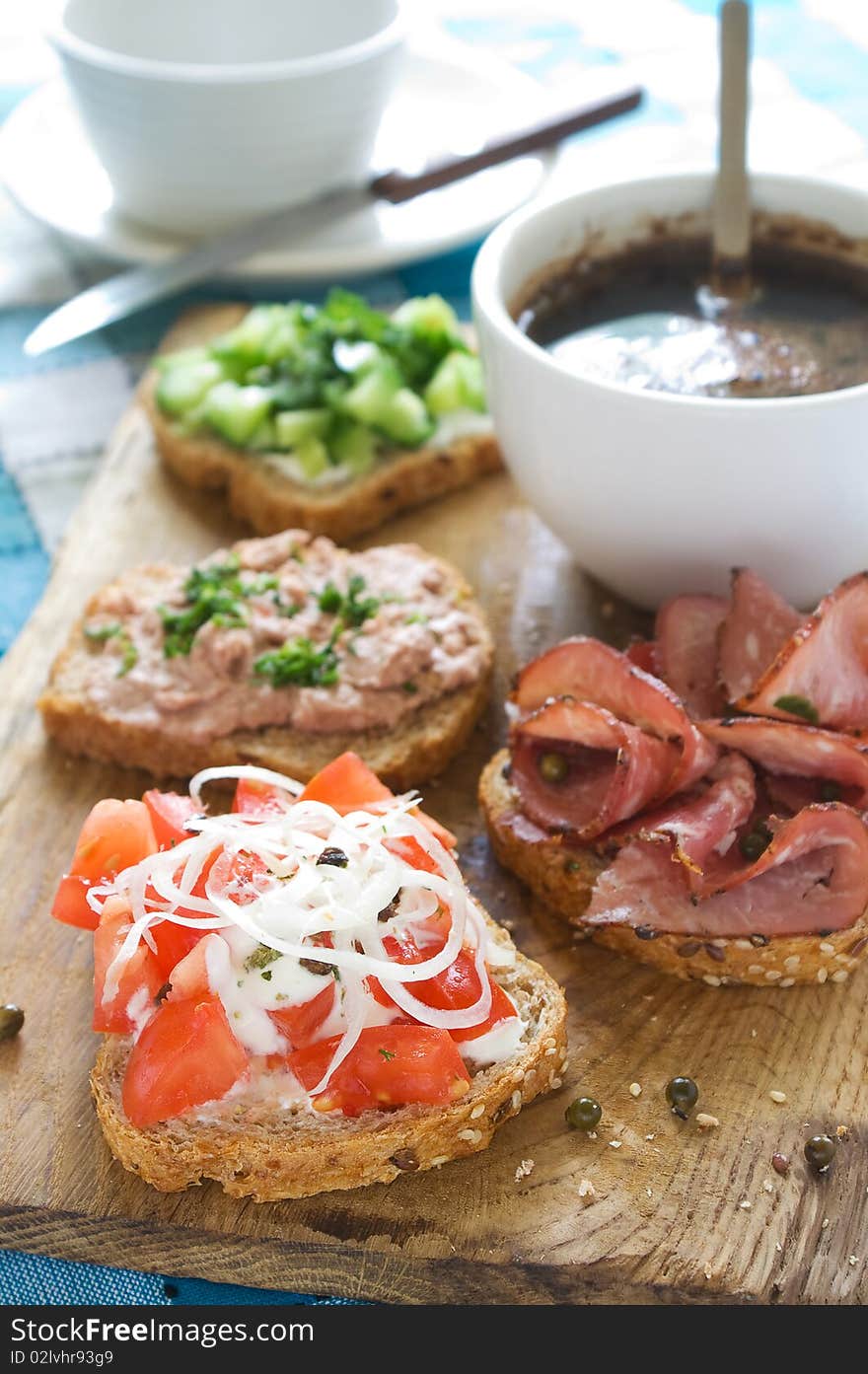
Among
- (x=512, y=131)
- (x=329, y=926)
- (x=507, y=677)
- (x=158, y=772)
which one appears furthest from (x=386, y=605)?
(x=512, y=131)

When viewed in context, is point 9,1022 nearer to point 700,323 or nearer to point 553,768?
point 553,768

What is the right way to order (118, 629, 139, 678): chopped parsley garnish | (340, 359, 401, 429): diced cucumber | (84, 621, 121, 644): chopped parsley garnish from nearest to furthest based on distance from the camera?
(118, 629, 139, 678): chopped parsley garnish, (84, 621, 121, 644): chopped parsley garnish, (340, 359, 401, 429): diced cucumber

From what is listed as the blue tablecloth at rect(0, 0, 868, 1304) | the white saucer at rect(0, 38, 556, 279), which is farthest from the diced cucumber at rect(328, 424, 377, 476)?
the white saucer at rect(0, 38, 556, 279)

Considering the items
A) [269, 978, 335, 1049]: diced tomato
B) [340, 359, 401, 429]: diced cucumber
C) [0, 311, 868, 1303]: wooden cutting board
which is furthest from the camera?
[340, 359, 401, 429]: diced cucumber

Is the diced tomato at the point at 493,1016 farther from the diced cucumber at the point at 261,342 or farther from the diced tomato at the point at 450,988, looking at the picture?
the diced cucumber at the point at 261,342

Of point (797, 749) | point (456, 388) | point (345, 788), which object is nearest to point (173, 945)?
point (345, 788)

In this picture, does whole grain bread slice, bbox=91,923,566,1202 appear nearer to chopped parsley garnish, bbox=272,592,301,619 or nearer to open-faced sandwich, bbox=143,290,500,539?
chopped parsley garnish, bbox=272,592,301,619
